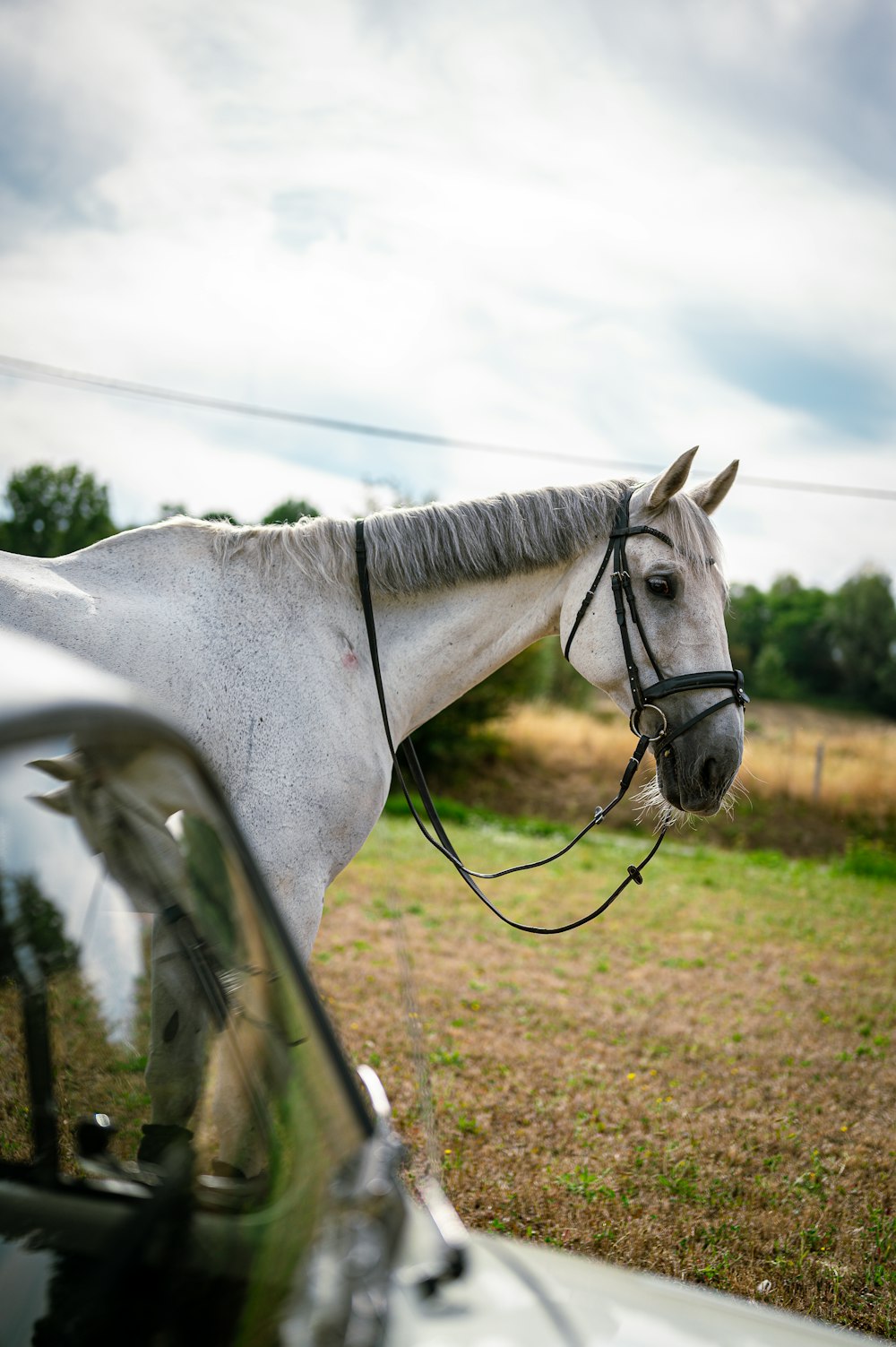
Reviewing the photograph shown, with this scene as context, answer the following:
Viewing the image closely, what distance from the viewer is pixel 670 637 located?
3.26 m

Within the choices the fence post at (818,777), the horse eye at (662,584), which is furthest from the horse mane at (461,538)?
the fence post at (818,777)

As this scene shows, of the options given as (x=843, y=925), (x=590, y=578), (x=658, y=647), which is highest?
(x=590, y=578)

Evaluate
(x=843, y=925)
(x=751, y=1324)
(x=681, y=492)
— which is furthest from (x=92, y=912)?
(x=843, y=925)

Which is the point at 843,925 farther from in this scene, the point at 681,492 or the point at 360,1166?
the point at 360,1166

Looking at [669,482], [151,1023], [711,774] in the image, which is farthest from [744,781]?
[151,1023]

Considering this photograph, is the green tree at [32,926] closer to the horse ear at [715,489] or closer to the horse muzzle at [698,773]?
the horse muzzle at [698,773]

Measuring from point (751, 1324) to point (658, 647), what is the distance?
2.23m

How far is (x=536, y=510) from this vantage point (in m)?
3.37

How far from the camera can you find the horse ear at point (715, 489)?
3.47 m

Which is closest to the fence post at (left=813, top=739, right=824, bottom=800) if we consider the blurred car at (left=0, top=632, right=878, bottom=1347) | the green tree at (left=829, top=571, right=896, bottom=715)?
the blurred car at (left=0, top=632, right=878, bottom=1347)

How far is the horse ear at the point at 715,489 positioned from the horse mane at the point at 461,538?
12cm

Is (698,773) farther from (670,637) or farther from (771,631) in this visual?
(771,631)

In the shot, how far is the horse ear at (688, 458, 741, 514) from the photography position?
3.47 m

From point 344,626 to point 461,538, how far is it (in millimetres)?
586
